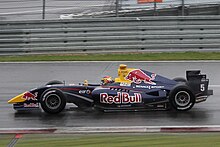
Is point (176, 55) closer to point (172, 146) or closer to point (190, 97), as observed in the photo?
point (190, 97)

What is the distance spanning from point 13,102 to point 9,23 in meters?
8.07

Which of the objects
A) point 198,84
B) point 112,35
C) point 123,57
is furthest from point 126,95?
point 112,35

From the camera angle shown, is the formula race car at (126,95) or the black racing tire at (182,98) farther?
the formula race car at (126,95)

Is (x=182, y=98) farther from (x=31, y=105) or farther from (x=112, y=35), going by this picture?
(x=112, y=35)

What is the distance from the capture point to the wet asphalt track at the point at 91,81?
503 inches

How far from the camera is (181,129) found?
38.9 feet

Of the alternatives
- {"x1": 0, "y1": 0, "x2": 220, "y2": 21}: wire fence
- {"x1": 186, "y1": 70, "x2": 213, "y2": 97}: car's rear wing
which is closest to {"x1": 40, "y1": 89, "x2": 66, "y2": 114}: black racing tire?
{"x1": 186, "y1": 70, "x2": 213, "y2": 97}: car's rear wing

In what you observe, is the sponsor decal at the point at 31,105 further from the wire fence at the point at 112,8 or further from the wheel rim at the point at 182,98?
the wire fence at the point at 112,8

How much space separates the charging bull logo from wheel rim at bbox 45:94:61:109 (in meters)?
1.58

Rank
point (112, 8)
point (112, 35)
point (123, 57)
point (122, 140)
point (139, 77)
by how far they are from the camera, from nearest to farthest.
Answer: point (122, 140)
point (139, 77)
point (123, 57)
point (112, 35)
point (112, 8)

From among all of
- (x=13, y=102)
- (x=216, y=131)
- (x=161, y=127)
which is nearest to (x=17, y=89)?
(x=13, y=102)

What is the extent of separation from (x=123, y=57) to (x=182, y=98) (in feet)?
24.2

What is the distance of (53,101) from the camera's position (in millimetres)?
13578

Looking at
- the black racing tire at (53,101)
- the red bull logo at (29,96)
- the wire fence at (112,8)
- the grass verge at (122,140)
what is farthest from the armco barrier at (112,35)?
the grass verge at (122,140)
